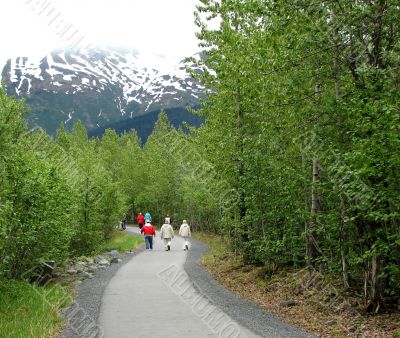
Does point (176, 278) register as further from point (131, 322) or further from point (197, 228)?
point (197, 228)

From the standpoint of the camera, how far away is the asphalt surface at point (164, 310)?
933 centimetres

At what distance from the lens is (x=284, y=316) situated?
1098 cm

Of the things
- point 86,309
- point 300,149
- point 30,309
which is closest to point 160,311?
point 86,309

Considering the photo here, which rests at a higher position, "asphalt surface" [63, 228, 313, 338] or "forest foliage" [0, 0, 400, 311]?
"forest foliage" [0, 0, 400, 311]

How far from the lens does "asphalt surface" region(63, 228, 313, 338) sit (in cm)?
933

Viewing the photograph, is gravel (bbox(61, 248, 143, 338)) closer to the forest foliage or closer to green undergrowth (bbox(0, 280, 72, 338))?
green undergrowth (bbox(0, 280, 72, 338))

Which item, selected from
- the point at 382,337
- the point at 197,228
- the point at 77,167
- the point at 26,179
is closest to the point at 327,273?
the point at 382,337

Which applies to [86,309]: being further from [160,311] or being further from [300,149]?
[300,149]

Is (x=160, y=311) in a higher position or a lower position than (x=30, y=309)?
lower

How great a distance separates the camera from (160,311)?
11.1 meters

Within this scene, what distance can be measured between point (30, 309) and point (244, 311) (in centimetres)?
526

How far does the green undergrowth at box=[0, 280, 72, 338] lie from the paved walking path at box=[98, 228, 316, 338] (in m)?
1.10

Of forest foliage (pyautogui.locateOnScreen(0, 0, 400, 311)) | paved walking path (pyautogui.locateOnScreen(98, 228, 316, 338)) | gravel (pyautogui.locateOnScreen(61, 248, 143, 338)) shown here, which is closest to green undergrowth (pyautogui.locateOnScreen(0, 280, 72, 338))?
gravel (pyautogui.locateOnScreen(61, 248, 143, 338))

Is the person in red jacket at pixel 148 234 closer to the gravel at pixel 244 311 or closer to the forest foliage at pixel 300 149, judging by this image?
the forest foliage at pixel 300 149
